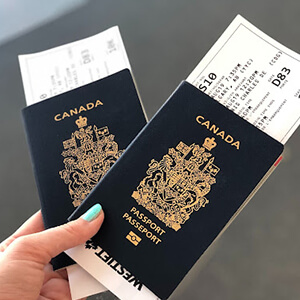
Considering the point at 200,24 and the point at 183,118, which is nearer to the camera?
the point at 183,118

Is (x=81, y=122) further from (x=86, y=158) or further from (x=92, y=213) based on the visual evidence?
(x=92, y=213)

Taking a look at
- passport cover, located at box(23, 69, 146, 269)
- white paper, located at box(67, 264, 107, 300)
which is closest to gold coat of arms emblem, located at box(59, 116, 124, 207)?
passport cover, located at box(23, 69, 146, 269)

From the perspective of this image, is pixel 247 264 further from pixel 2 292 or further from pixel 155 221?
pixel 2 292

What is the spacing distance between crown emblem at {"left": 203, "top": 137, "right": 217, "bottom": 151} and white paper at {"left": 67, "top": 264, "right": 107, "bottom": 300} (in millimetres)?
266

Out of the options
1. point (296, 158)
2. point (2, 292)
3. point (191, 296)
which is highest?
point (296, 158)

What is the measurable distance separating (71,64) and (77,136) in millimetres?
172

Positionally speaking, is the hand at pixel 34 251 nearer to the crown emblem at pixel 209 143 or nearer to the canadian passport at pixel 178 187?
the canadian passport at pixel 178 187

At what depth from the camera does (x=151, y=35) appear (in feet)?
2.40

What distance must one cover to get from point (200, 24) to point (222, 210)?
1.22 ft

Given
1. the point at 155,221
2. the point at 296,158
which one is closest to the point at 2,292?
the point at 155,221

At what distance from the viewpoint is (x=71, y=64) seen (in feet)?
2.38

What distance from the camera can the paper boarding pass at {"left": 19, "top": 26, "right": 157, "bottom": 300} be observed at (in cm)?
71

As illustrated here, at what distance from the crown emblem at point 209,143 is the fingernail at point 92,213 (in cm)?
18

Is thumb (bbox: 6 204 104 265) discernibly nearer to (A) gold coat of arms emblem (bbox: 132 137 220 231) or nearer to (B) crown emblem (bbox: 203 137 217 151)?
(A) gold coat of arms emblem (bbox: 132 137 220 231)
